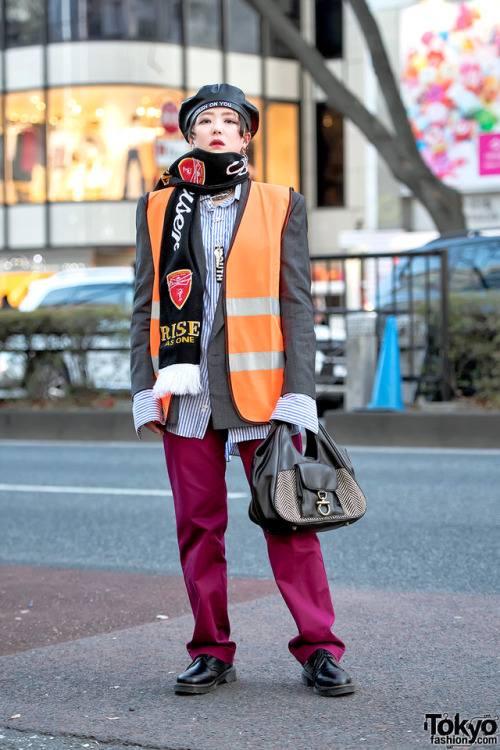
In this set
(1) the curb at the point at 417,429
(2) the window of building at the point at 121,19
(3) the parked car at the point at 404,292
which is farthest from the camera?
(2) the window of building at the point at 121,19

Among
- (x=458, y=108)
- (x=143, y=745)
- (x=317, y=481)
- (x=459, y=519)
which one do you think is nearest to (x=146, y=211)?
(x=317, y=481)

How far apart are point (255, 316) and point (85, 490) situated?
5.33 m

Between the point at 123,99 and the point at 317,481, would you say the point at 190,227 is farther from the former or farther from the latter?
the point at 123,99

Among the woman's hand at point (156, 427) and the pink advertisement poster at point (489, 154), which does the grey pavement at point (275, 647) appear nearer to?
the woman's hand at point (156, 427)

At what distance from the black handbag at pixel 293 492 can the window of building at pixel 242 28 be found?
95.6 ft

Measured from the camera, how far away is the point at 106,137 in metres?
30.3

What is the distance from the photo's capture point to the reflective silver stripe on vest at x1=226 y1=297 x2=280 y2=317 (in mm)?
3525

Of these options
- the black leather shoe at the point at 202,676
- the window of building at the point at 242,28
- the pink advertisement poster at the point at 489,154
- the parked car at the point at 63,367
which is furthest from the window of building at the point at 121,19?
the black leather shoe at the point at 202,676

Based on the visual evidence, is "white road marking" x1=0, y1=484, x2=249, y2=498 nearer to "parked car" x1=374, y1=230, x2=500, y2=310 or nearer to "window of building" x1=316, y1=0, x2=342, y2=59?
"parked car" x1=374, y1=230, x2=500, y2=310

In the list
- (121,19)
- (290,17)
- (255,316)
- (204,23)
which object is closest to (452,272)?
(255,316)

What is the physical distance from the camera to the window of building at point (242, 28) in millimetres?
30984

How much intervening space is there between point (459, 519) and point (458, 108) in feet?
76.7

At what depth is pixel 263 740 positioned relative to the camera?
3.09 m

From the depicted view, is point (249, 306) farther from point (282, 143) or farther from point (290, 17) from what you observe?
point (290, 17)
